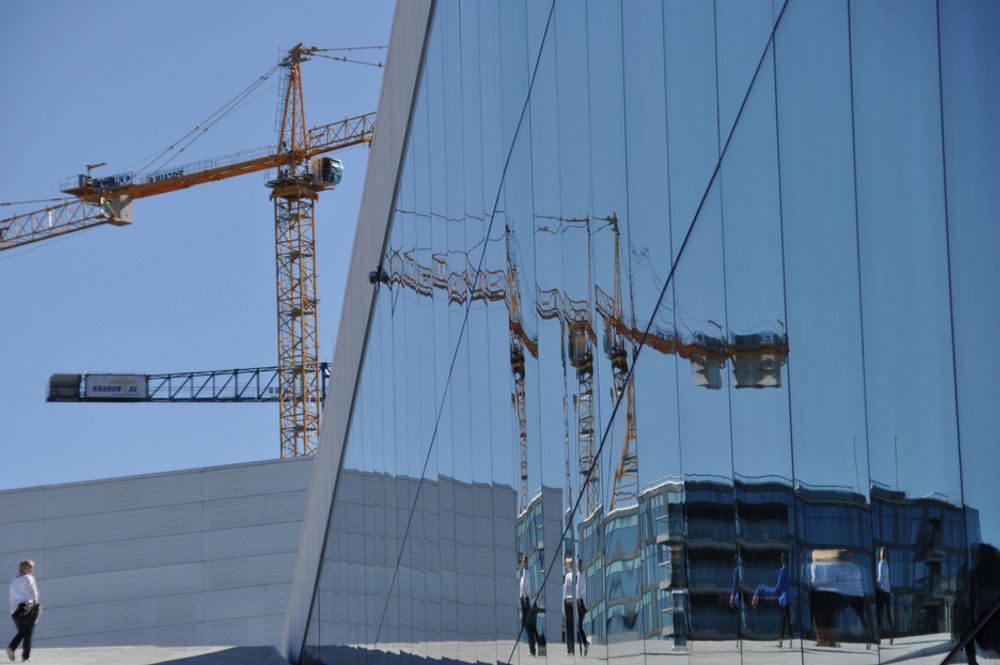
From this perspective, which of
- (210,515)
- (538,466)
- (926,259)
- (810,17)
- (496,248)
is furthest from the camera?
(210,515)

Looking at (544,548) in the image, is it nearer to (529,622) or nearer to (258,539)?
(529,622)

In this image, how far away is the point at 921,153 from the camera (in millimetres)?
4254

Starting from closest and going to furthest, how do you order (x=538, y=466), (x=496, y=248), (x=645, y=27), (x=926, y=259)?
(x=926, y=259), (x=645, y=27), (x=538, y=466), (x=496, y=248)

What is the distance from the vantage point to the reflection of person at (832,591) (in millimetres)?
4664

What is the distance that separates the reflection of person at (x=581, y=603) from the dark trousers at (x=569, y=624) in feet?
0.37

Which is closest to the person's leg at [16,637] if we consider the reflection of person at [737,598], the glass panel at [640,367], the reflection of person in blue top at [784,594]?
the glass panel at [640,367]

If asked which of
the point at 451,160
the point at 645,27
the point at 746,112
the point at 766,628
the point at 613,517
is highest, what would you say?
the point at 451,160

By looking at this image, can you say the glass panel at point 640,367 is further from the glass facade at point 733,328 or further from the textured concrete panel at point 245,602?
the textured concrete panel at point 245,602

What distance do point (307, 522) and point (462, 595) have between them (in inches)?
527

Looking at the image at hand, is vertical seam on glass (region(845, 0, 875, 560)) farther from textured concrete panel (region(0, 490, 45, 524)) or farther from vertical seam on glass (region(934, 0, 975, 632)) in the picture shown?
textured concrete panel (region(0, 490, 45, 524))

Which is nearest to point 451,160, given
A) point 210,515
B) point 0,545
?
point 210,515

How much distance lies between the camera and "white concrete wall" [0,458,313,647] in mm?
42000

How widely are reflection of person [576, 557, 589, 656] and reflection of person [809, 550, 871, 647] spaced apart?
10.4 ft

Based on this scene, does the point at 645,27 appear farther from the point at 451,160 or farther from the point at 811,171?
the point at 451,160
